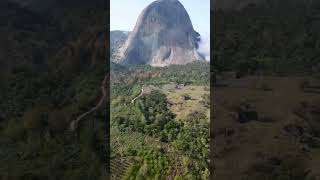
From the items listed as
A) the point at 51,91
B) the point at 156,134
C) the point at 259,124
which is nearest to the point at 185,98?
the point at 156,134

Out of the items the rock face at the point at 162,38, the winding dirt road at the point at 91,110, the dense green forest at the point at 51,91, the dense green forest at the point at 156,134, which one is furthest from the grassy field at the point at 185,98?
the dense green forest at the point at 51,91

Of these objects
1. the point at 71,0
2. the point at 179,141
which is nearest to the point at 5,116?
the point at 71,0

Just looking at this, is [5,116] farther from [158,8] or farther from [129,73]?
[158,8]

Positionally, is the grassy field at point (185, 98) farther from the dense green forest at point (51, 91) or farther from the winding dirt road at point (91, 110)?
the dense green forest at point (51, 91)

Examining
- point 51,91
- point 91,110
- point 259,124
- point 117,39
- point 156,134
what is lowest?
point 156,134

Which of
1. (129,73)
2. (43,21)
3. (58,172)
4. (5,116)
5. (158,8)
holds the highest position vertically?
(158,8)

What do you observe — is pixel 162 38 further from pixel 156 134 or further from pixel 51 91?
pixel 51 91

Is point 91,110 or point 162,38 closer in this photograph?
point 91,110
